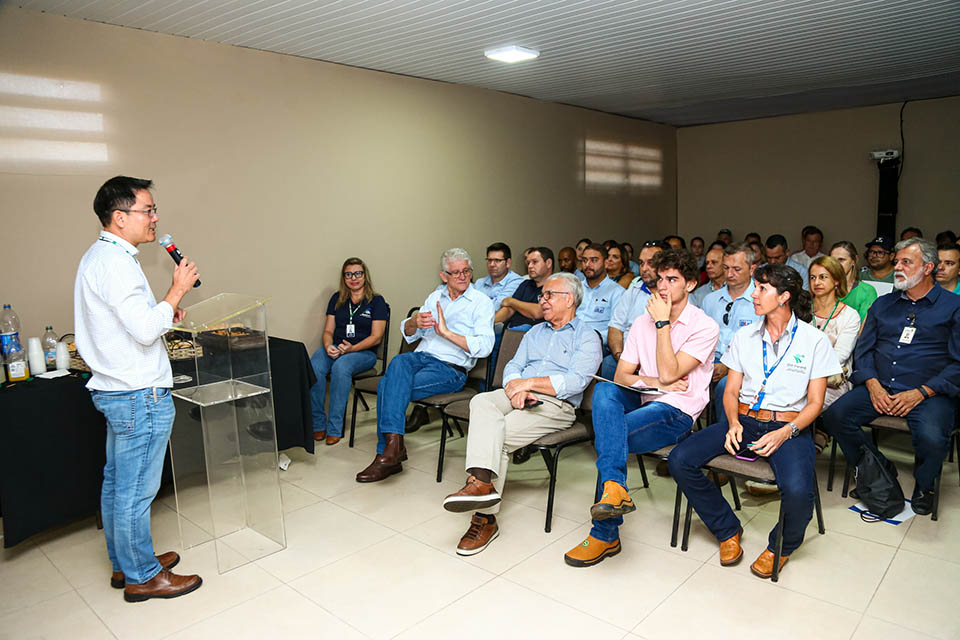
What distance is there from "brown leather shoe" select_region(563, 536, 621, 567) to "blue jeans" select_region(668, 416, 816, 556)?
1.38 feet

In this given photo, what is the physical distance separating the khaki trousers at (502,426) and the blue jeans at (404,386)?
0.73 m

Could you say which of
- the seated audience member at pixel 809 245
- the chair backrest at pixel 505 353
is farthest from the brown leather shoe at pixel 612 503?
the seated audience member at pixel 809 245

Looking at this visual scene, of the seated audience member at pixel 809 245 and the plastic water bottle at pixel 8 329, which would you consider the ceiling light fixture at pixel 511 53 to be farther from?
the seated audience member at pixel 809 245

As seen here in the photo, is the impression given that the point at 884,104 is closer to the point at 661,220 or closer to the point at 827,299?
the point at 661,220

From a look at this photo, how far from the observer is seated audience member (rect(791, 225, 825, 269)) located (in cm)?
817

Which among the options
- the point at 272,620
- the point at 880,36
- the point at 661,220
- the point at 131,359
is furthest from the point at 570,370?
the point at 661,220

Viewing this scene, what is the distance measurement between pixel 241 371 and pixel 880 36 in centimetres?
502

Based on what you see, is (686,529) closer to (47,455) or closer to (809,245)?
(47,455)

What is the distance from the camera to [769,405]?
2857 millimetres

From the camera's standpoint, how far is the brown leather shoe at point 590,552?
2.80m

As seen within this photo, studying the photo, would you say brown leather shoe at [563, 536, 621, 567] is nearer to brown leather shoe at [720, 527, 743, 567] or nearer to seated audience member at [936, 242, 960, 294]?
brown leather shoe at [720, 527, 743, 567]

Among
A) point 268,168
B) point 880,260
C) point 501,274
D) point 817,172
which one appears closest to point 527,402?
point 501,274

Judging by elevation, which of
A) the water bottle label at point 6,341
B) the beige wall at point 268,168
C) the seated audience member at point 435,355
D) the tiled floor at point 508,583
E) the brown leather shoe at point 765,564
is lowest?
the tiled floor at point 508,583

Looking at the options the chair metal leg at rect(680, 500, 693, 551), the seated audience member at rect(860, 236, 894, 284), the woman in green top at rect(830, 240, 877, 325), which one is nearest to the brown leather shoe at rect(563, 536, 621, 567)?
the chair metal leg at rect(680, 500, 693, 551)
